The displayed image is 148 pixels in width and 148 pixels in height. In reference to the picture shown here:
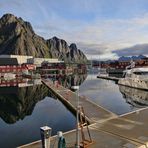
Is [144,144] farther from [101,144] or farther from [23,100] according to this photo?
[23,100]

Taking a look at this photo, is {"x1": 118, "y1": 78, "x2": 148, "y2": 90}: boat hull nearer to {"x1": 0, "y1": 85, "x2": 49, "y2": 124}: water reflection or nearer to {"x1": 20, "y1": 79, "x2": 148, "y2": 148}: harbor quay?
{"x1": 0, "y1": 85, "x2": 49, "y2": 124}: water reflection

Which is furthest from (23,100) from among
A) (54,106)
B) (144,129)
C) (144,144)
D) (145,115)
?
(144,144)

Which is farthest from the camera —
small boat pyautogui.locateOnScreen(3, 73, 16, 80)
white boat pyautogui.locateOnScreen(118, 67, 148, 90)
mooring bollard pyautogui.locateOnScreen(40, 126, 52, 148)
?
small boat pyautogui.locateOnScreen(3, 73, 16, 80)

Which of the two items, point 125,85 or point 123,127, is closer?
point 123,127

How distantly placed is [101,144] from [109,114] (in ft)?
36.3

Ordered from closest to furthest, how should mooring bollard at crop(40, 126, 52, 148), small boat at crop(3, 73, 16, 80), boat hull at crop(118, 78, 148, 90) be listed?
mooring bollard at crop(40, 126, 52, 148) → boat hull at crop(118, 78, 148, 90) → small boat at crop(3, 73, 16, 80)

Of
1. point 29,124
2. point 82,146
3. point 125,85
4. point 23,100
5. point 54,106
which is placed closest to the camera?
point 82,146

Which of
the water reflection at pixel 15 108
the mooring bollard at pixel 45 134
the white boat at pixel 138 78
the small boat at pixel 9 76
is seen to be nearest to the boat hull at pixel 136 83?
the white boat at pixel 138 78

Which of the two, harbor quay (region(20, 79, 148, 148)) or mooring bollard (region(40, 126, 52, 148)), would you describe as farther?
harbor quay (region(20, 79, 148, 148))

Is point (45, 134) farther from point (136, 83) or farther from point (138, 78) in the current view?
point (136, 83)

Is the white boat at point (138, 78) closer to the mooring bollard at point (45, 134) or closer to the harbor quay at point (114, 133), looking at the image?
the harbor quay at point (114, 133)

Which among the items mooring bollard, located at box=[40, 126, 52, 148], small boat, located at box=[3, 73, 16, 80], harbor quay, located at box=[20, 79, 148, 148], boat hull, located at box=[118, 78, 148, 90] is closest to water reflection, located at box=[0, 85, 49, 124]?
harbor quay, located at box=[20, 79, 148, 148]

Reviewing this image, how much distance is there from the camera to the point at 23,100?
51.1m

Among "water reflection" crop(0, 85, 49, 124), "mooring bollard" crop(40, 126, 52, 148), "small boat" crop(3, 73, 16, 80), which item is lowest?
"water reflection" crop(0, 85, 49, 124)
